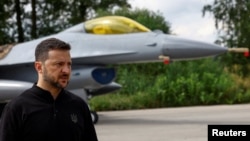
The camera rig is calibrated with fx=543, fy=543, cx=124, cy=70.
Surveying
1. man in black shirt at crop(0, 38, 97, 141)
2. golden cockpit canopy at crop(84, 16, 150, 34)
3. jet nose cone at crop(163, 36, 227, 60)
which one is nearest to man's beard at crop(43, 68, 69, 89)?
man in black shirt at crop(0, 38, 97, 141)

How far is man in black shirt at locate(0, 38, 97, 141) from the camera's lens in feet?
8.31

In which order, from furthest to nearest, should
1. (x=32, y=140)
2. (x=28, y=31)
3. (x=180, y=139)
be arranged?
(x=28, y=31), (x=180, y=139), (x=32, y=140)

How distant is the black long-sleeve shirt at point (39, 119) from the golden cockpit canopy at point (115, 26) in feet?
31.8

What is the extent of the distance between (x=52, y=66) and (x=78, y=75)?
9.64 m

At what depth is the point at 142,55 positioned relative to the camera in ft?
38.5

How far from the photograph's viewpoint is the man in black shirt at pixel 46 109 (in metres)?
2.53

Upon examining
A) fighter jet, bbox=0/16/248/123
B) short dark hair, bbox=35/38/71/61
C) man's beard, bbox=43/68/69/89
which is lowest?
fighter jet, bbox=0/16/248/123

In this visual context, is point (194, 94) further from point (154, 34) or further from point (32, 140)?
point (32, 140)

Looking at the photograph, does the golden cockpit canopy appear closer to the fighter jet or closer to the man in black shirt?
the fighter jet

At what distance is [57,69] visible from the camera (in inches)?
100

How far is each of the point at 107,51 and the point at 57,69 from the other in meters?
9.57

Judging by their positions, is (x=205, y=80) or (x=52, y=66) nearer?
(x=52, y=66)

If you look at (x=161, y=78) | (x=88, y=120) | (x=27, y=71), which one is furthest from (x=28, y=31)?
(x=88, y=120)

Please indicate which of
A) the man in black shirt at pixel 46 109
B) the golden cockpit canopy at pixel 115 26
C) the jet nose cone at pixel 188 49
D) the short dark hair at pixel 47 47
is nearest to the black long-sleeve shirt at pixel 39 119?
the man in black shirt at pixel 46 109
